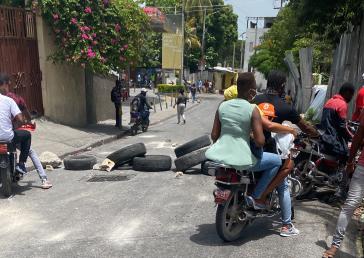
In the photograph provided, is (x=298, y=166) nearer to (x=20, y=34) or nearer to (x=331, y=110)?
(x=331, y=110)

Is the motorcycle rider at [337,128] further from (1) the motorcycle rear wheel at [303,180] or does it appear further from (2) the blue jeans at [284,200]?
(2) the blue jeans at [284,200]

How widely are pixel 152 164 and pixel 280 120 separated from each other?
13.5 feet

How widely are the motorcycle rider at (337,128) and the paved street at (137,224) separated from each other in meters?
0.83

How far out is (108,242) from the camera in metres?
4.82

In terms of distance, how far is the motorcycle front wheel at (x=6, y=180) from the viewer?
6602 mm

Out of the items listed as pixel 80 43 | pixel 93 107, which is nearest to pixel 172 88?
pixel 93 107

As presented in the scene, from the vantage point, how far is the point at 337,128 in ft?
20.8

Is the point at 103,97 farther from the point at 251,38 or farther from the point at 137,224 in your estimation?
the point at 251,38

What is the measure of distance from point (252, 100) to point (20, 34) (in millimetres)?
10391

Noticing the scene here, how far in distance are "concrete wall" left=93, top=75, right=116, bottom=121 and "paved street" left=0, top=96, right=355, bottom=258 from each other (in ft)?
35.3

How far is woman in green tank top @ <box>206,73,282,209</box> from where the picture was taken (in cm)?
438

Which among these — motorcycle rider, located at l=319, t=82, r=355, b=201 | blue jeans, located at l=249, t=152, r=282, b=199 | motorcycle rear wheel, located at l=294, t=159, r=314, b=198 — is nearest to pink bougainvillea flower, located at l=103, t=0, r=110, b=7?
motorcycle rider, located at l=319, t=82, r=355, b=201

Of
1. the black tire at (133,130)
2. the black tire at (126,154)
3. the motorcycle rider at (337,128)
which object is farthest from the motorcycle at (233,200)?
the black tire at (133,130)

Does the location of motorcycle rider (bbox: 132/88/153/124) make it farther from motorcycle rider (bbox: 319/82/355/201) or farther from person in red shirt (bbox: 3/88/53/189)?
motorcycle rider (bbox: 319/82/355/201)
